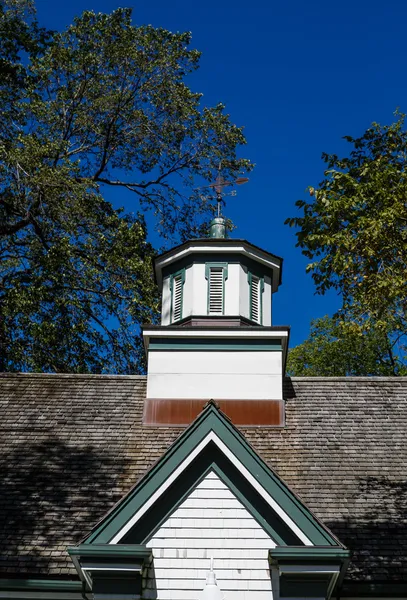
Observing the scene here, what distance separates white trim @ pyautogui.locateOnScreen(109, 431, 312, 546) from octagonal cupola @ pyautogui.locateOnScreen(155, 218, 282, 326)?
5.66 meters

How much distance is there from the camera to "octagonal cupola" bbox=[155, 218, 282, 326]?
17.1m

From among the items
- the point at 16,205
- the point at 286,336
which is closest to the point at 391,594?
the point at 286,336

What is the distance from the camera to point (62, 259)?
22391 mm

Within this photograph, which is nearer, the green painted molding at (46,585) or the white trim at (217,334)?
the green painted molding at (46,585)

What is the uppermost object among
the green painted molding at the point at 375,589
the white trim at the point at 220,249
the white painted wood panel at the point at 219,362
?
the white trim at the point at 220,249

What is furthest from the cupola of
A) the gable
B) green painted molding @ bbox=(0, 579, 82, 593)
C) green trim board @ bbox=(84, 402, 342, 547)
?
green painted molding @ bbox=(0, 579, 82, 593)

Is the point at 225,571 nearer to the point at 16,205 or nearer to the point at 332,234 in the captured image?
the point at 332,234

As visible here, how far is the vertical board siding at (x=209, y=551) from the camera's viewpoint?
10.9m

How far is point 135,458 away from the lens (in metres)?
14.4

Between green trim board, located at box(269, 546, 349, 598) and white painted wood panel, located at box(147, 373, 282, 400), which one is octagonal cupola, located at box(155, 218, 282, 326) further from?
green trim board, located at box(269, 546, 349, 598)

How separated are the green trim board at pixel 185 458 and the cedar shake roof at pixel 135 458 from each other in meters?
1.42

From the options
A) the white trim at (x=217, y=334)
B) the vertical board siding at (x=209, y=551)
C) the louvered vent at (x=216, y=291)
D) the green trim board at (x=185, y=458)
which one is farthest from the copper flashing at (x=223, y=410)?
the vertical board siding at (x=209, y=551)

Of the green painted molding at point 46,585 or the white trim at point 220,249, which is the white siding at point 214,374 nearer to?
the white trim at point 220,249

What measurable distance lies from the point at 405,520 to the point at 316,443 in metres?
2.70
